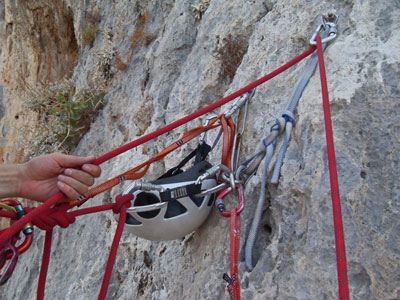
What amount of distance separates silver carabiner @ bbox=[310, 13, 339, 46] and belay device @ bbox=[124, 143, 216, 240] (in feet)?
2.75

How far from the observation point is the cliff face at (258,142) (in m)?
1.39

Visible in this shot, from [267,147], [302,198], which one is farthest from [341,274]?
[267,147]

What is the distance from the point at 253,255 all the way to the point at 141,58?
3.23m

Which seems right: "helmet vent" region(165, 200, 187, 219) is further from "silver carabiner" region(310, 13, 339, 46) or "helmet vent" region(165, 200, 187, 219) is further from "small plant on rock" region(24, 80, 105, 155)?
"small plant on rock" region(24, 80, 105, 155)

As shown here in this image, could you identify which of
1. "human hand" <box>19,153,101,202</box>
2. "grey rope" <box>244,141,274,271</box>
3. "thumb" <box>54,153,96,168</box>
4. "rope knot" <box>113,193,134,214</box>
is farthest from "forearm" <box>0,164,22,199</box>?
"grey rope" <box>244,141,274,271</box>

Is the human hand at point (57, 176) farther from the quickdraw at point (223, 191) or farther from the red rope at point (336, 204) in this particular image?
the red rope at point (336, 204)

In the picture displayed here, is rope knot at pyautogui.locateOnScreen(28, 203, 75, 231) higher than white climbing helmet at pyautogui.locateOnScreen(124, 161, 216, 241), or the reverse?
white climbing helmet at pyautogui.locateOnScreen(124, 161, 216, 241)

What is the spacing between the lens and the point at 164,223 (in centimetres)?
184

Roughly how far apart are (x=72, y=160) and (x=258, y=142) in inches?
34.9

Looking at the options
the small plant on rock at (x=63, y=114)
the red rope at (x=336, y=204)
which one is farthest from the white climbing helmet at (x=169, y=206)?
the small plant on rock at (x=63, y=114)

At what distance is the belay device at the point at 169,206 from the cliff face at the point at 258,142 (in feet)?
0.47

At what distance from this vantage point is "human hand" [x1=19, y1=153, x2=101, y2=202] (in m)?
1.65

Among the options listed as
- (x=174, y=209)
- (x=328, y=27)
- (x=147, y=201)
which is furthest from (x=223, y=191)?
(x=328, y=27)

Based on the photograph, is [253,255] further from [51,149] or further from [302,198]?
[51,149]
